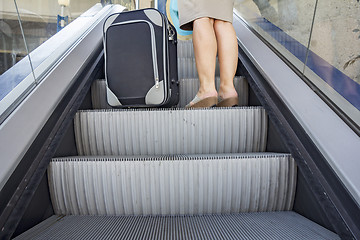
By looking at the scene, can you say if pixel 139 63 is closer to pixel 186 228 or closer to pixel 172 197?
pixel 172 197

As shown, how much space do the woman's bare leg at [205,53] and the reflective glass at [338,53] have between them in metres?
0.47

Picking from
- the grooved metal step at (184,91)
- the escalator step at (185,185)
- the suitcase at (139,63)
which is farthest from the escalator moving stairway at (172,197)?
the grooved metal step at (184,91)

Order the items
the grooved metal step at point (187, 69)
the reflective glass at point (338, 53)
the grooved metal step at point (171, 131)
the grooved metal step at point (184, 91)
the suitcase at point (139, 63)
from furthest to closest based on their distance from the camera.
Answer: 1. the grooved metal step at point (187, 69)
2. the grooved metal step at point (184, 91)
3. the suitcase at point (139, 63)
4. the grooved metal step at point (171, 131)
5. the reflective glass at point (338, 53)

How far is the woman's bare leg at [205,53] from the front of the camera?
4.53 ft

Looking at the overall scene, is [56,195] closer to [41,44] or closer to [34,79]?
[34,79]

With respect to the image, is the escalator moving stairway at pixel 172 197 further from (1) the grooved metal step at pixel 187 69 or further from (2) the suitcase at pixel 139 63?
(1) the grooved metal step at pixel 187 69

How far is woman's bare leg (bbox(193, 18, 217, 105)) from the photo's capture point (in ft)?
4.53

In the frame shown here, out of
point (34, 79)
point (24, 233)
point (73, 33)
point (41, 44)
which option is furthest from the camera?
point (73, 33)

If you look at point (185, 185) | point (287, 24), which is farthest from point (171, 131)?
point (287, 24)

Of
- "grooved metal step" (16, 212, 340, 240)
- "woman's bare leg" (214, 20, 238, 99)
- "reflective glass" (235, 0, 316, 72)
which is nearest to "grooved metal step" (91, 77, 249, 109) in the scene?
"woman's bare leg" (214, 20, 238, 99)

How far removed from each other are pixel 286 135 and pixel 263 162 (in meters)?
0.13

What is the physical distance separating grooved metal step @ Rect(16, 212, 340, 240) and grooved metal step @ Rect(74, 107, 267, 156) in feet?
Result: 1.18

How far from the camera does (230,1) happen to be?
4.74 feet

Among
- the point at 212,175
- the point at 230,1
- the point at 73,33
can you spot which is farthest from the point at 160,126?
the point at 73,33
